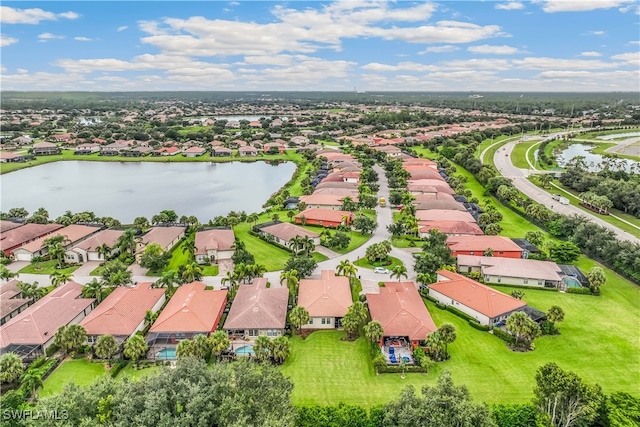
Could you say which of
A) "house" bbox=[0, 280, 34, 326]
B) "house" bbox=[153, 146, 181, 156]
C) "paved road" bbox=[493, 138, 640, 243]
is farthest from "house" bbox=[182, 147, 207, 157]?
"house" bbox=[0, 280, 34, 326]

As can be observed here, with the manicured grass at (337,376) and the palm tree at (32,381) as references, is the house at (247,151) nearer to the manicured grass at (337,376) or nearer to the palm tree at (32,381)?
the manicured grass at (337,376)

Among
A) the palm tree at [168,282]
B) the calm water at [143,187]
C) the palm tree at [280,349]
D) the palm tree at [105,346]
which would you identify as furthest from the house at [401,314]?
the calm water at [143,187]

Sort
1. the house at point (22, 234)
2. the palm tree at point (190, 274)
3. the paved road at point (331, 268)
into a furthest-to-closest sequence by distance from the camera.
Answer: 1. the house at point (22, 234)
2. the paved road at point (331, 268)
3. the palm tree at point (190, 274)

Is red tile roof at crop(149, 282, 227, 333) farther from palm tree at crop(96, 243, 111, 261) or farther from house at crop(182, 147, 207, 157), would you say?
house at crop(182, 147, 207, 157)

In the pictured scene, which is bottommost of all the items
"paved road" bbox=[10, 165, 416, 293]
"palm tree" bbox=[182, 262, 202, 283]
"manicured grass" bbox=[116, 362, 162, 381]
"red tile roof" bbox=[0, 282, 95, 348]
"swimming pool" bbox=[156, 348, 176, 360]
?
"manicured grass" bbox=[116, 362, 162, 381]

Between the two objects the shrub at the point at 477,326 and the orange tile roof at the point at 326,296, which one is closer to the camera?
the shrub at the point at 477,326
